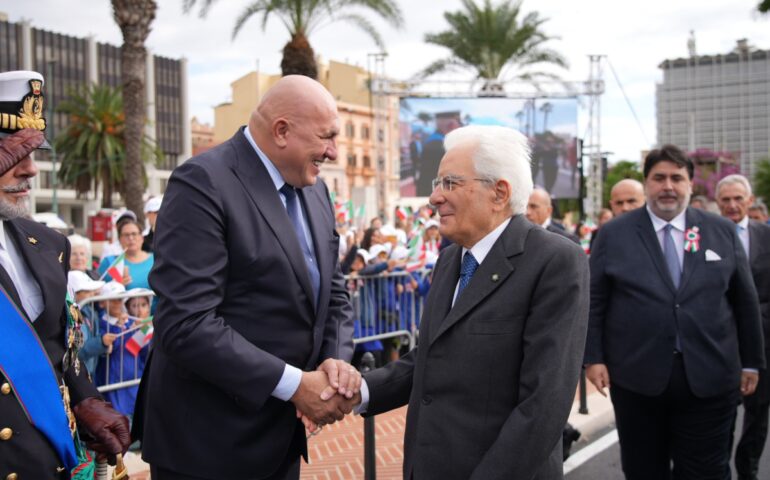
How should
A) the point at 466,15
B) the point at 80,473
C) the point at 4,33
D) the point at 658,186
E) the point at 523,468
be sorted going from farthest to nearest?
the point at 4,33 < the point at 466,15 < the point at 658,186 < the point at 80,473 < the point at 523,468

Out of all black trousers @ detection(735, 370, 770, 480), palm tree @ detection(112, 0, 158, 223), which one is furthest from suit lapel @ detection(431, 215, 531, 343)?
palm tree @ detection(112, 0, 158, 223)

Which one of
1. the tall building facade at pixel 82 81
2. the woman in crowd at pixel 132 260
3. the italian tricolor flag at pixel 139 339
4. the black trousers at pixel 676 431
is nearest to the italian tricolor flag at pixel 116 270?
the woman in crowd at pixel 132 260

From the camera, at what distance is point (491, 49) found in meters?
28.9

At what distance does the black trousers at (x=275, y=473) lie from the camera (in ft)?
9.12

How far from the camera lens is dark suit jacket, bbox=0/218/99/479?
7.87ft

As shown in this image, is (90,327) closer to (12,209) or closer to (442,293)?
(12,209)

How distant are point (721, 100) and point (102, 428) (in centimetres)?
14135

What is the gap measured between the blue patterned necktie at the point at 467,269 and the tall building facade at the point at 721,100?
435 ft

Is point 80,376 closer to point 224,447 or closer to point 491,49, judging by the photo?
point 224,447

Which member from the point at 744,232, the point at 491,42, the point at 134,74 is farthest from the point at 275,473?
the point at 491,42

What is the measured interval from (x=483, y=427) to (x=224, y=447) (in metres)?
0.94

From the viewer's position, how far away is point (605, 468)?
5.92 m

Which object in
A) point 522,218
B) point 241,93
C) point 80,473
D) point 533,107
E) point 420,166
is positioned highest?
point 241,93

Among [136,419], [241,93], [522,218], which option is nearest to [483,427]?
[522,218]
